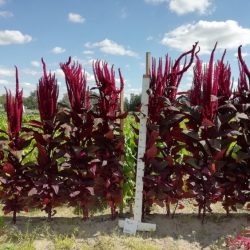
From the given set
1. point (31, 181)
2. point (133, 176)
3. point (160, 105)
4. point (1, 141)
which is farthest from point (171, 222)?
point (1, 141)

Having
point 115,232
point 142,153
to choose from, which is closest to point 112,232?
point 115,232

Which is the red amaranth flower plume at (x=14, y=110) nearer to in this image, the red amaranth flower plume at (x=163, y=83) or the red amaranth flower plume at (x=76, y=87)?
the red amaranth flower plume at (x=76, y=87)

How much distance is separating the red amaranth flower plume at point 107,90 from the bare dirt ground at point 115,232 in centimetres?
125

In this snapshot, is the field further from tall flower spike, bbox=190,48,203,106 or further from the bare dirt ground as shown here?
tall flower spike, bbox=190,48,203,106

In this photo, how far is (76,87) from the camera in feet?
13.2

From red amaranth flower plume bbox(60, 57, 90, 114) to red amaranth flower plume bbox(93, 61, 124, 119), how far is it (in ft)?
0.47

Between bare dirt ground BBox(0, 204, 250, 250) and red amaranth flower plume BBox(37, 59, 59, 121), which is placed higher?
red amaranth flower plume BBox(37, 59, 59, 121)

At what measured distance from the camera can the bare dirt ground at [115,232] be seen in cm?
395

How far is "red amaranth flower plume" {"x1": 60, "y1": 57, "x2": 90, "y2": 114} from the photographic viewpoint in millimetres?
3999

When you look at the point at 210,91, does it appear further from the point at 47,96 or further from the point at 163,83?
the point at 47,96

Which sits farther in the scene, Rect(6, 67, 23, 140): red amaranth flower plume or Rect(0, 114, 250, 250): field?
Rect(6, 67, 23, 140): red amaranth flower plume

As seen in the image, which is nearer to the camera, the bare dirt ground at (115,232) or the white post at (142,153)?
the bare dirt ground at (115,232)

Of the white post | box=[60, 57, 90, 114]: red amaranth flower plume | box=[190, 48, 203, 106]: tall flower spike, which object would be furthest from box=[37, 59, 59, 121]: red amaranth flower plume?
box=[190, 48, 203, 106]: tall flower spike

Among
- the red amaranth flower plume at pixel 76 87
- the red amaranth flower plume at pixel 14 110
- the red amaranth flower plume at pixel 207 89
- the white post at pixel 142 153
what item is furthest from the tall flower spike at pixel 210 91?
the red amaranth flower plume at pixel 14 110
